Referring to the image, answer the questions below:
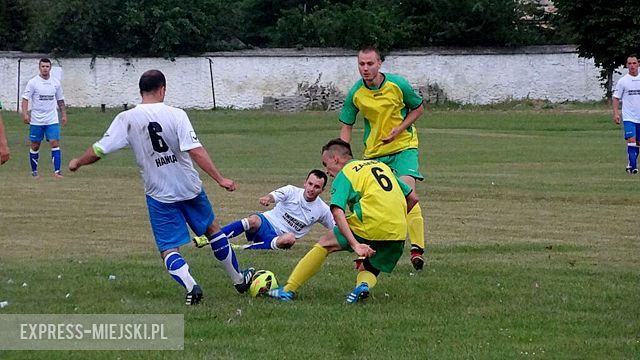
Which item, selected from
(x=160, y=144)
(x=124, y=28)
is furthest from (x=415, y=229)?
(x=124, y=28)

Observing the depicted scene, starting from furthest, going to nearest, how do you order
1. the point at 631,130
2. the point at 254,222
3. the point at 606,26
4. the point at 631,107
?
the point at 606,26, the point at 631,107, the point at 631,130, the point at 254,222

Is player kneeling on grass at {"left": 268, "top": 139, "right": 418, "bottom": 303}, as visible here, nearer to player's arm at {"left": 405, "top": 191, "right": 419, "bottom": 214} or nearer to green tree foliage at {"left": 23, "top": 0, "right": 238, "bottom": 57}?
player's arm at {"left": 405, "top": 191, "right": 419, "bottom": 214}

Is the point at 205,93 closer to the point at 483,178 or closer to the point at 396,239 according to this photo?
the point at 483,178

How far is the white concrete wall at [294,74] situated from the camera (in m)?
56.4

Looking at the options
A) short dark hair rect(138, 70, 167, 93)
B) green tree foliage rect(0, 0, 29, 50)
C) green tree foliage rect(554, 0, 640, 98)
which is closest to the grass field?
short dark hair rect(138, 70, 167, 93)

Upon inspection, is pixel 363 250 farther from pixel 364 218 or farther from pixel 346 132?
pixel 346 132

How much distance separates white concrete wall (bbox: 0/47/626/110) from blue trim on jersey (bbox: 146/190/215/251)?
46675 millimetres

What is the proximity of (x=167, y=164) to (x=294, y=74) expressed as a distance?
48.1m

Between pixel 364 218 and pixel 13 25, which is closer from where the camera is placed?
pixel 364 218

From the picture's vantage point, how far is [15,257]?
38.9 feet

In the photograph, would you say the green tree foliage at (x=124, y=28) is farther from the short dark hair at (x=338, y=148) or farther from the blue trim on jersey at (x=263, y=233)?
the short dark hair at (x=338, y=148)

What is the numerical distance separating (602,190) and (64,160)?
12531 millimetres

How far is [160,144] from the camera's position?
8984mm

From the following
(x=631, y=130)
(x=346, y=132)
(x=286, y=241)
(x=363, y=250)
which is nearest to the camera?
(x=363, y=250)
